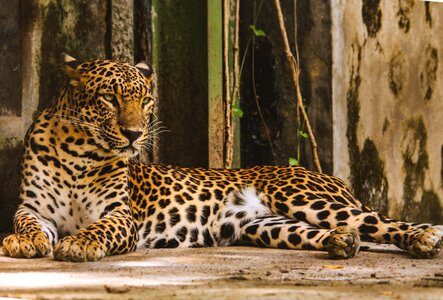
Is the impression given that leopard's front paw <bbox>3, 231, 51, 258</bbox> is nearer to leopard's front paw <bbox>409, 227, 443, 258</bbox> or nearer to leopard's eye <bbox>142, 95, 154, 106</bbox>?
leopard's eye <bbox>142, 95, 154, 106</bbox>

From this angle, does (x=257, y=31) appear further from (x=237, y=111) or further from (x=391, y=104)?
(x=391, y=104)

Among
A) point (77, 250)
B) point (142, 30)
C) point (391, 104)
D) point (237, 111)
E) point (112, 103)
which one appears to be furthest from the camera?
point (391, 104)

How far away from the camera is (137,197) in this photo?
702cm

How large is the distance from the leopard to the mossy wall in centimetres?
145

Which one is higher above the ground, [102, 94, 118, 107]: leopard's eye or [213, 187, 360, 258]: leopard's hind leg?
[102, 94, 118, 107]: leopard's eye

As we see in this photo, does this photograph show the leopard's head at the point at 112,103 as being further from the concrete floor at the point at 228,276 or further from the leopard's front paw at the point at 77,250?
the leopard's front paw at the point at 77,250

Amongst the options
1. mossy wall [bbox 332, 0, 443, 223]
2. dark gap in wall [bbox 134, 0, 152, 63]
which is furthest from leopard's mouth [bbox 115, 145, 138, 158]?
mossy wall [bbox 332, 0, 443, 223]

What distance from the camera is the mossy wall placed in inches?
337

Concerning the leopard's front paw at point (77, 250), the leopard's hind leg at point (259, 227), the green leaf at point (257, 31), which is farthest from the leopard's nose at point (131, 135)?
the green leaf at point (257, 31)

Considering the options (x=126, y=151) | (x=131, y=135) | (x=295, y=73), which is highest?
(x=295, y=73)

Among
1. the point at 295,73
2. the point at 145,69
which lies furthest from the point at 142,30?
the point at 295,73

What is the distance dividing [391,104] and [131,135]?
3.79 meters

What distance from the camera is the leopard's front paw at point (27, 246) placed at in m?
5.78

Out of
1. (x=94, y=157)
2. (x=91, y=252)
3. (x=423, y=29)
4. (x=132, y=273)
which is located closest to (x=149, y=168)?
(x=94, y=157)
